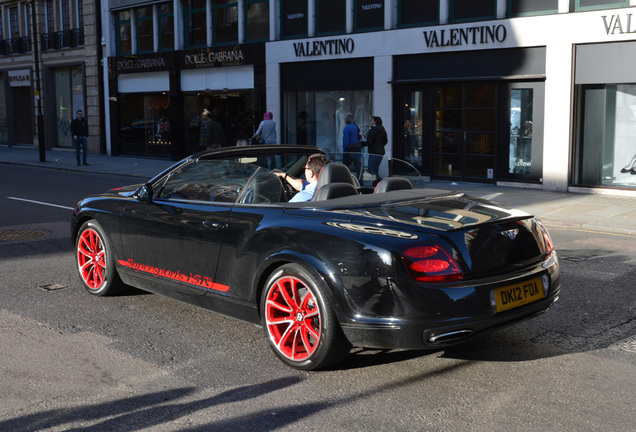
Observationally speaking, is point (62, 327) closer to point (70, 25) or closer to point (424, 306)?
point (424, 306)

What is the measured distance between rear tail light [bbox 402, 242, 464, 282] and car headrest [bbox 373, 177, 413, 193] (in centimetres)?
141

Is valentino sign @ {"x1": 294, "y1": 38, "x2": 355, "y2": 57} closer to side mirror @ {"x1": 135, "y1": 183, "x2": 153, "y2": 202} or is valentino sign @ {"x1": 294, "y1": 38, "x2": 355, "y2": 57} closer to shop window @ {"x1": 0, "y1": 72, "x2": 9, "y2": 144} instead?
side mirror @ {"x1": 135, "y1": 183, "x2": 153, "y2": 202}

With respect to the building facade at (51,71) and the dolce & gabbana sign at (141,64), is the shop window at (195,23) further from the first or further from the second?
the building facade at (51,71)

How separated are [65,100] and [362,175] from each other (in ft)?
99.6

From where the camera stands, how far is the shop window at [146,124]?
28.2 metres

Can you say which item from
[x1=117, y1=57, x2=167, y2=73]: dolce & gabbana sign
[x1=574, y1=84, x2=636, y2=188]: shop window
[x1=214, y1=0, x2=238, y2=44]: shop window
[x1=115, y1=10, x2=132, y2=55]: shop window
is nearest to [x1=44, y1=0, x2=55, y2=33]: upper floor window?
[x1=115, y1=10, x2=132, y2=55]: shop window

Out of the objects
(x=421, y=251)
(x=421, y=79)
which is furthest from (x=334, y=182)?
(x=421, y=79)

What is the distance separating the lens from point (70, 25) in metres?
33.1

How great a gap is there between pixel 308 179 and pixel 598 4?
12879mm

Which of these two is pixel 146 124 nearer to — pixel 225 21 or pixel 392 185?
pixel 225 21

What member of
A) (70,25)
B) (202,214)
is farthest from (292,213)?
(70,25)

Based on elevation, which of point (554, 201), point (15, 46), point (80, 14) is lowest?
point (554, 201)

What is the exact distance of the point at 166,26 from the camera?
91.7ft

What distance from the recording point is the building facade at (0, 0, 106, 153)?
31.5 m
